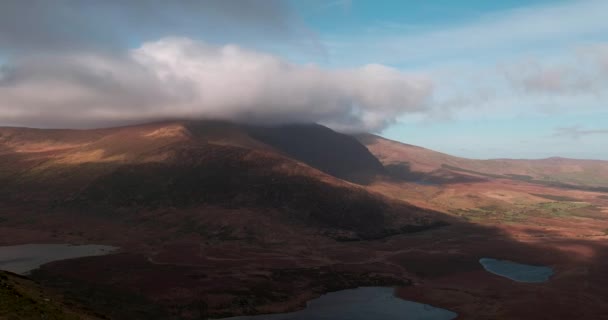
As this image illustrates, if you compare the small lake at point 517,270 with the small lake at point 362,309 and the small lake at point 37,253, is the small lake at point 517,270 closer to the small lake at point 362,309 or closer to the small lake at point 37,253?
the small lake at point 362,309

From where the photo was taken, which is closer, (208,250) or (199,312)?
(199,312)

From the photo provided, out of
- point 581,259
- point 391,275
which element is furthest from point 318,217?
point 581,259

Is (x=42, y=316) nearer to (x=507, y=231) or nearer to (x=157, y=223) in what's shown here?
(x=157, y=223)

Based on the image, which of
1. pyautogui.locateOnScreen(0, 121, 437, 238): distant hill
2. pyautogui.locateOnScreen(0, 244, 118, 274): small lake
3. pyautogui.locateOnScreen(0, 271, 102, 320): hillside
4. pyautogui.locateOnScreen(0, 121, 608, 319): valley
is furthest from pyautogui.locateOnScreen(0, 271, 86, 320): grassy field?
pyautogui.locateOnScreen(0, 121, 437, 238): distant hill

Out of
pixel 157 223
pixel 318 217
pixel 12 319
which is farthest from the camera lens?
pixel 318 217

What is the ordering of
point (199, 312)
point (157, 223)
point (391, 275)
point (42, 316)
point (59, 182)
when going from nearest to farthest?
point (42, 316) < point (199, 312) < point (391, 275) < point (157, 223) < point (59, 182)

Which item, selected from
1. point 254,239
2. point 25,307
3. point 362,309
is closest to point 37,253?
point 254,239
